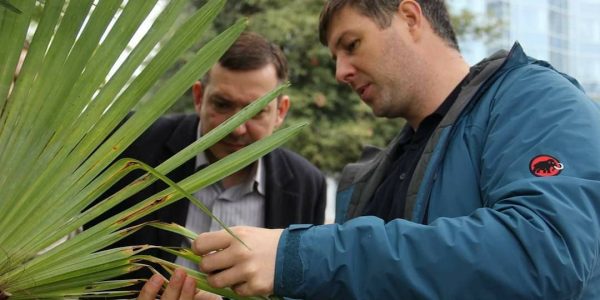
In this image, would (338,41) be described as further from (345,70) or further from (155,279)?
(155,279)

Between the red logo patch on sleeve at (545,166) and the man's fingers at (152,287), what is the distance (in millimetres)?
706

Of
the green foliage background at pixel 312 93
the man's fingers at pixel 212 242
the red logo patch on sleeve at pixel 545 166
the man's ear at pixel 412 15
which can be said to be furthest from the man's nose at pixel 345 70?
the green foliage background at pixel 312 93

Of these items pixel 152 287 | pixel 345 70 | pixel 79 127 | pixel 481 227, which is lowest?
pixel 152 287

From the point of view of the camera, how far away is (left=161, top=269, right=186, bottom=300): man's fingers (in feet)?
4.63

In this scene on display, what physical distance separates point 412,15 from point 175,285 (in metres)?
1.10

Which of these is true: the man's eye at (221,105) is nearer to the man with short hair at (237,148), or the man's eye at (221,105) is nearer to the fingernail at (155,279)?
the man with short hair at (237,148)

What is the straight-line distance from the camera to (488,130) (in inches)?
66.8

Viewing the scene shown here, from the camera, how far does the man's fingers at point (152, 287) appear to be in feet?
4.69

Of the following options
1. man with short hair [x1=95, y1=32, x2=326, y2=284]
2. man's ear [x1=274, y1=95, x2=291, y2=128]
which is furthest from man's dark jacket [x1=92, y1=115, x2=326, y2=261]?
man's ear [x1=274, y1=95, x2=291, y2=128]

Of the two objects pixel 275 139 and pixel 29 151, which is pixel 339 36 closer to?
pixel 275 139

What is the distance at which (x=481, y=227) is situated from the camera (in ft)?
4.47

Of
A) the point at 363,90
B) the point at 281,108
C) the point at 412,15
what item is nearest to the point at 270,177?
the point at 281,108

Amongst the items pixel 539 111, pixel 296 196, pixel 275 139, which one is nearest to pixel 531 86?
pixel 539 111

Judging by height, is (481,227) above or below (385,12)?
below
